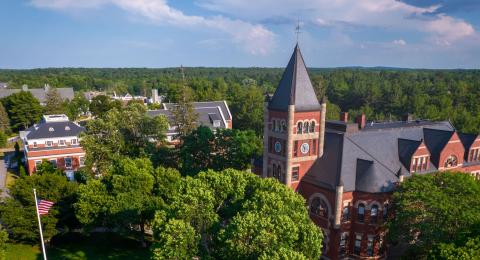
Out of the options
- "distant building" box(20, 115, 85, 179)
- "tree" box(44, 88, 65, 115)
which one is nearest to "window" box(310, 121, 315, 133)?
"distant building" box(20, 115, 85, 179)

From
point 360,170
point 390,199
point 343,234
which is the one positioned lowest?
point 343,234

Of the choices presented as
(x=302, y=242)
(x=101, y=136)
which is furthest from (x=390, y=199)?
(x=101, y=136)

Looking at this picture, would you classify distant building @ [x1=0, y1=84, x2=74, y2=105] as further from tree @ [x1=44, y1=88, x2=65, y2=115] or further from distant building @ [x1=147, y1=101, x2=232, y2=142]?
distant building @ [x1=147, y1=101, x2=232, y2=142]

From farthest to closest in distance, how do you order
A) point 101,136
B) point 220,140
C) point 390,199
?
point 101,136
point 220,140
point 390,199

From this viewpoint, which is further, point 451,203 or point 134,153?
point 134,153

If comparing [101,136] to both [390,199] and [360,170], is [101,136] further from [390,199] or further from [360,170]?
[390,199]

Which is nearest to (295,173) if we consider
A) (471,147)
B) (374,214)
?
(374,214)

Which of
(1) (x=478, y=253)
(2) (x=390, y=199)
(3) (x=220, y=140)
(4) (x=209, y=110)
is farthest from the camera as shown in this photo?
(4) (x=209, y=110)
